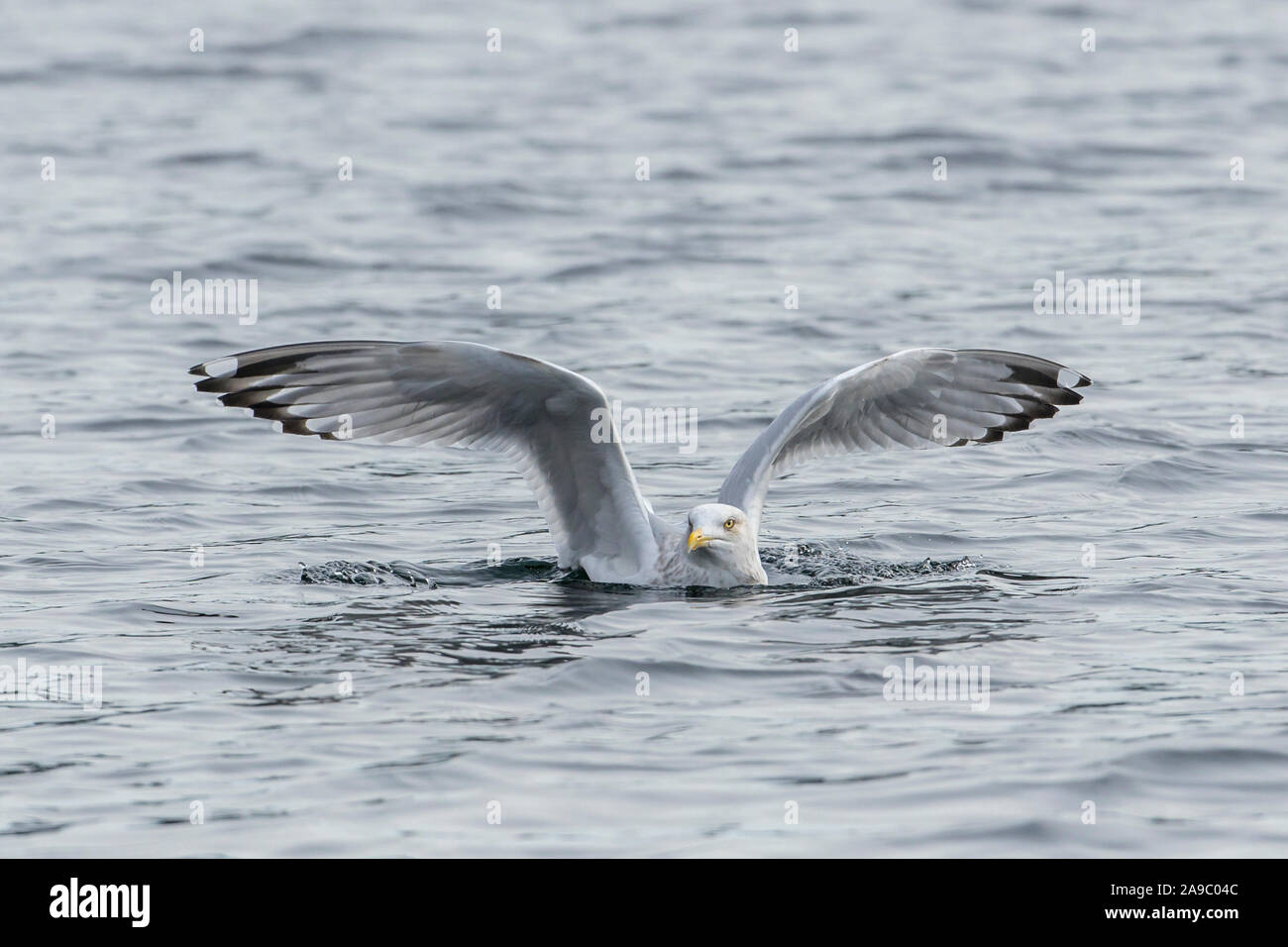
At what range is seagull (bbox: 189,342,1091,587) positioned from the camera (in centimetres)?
1059

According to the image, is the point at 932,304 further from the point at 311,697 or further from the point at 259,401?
the point at 311,697

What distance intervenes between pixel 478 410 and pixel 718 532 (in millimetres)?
1461

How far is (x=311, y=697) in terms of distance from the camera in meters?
8.73

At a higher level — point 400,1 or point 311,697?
point 400,1

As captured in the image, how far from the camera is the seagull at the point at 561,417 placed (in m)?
10.6

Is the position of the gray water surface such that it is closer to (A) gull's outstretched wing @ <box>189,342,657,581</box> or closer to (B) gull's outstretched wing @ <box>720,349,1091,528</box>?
(A) gull's outstretched wing @ <box>189,342,657,581</box>

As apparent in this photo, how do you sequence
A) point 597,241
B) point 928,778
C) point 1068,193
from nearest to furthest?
point 928,778 → point 597,241 → point 1068,193

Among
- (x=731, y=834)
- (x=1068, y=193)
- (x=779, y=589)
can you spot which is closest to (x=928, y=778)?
(x=731, y=834)

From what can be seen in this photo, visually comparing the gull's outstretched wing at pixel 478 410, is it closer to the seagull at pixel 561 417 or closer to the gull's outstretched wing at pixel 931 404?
the seagull at pixel 561 417

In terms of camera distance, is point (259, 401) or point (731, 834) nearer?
point (731, 834)

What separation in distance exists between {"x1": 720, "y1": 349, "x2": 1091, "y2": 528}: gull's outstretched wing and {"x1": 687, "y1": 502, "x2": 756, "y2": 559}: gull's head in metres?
0.40

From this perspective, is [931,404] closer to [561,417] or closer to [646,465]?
[561,417]

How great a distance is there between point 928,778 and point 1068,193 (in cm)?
1783
